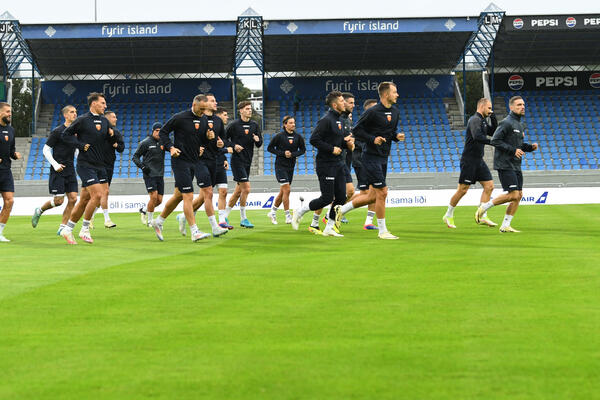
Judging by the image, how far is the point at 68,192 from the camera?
1445 cm

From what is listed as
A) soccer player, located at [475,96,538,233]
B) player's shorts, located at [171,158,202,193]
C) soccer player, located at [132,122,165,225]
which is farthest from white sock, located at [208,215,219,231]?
soccer player, located at [475,96,538,233]

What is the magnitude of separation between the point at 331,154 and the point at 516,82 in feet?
114

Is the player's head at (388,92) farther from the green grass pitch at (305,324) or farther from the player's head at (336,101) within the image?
the green grass pitch at (305,324)

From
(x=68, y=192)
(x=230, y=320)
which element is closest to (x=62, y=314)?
(x=230, y=320)

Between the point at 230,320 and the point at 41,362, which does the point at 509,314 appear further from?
the point at 41,362

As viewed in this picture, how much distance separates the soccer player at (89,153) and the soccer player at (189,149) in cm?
129

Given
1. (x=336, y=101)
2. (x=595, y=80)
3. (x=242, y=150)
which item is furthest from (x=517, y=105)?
(x=595, y=80)

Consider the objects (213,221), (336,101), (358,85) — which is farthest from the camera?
(358,85)

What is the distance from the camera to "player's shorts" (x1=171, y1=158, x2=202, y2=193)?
1242 centimetres

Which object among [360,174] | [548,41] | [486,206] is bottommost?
[486,206]

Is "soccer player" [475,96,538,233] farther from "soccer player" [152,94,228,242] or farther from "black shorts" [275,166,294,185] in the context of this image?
"black shorts" [275,166,294,185]

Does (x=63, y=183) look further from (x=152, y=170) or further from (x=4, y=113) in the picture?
(x=152, y=170)

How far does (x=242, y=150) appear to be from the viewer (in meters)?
16.5

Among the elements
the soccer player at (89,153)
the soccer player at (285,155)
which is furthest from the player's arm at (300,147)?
the soccer player at (89,153)
